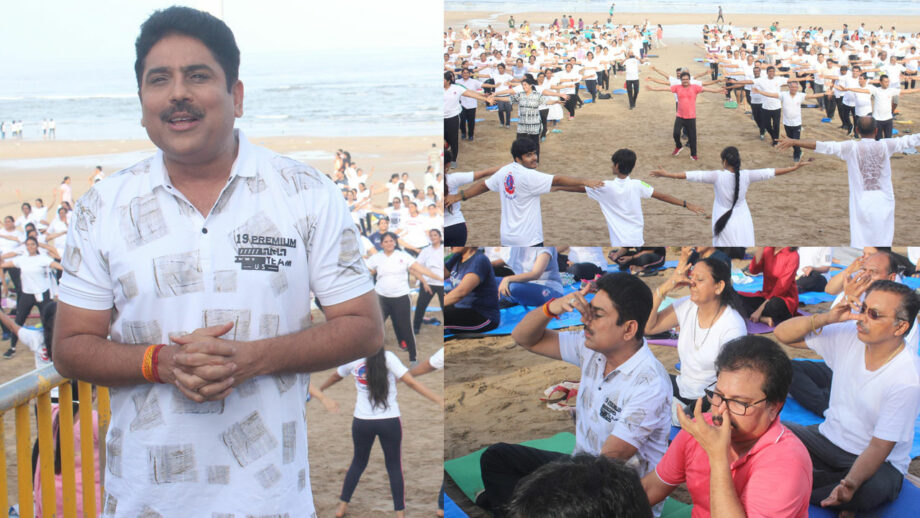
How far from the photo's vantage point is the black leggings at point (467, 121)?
7270 mm

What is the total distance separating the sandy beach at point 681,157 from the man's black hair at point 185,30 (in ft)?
18.1

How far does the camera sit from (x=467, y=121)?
24.3 feet

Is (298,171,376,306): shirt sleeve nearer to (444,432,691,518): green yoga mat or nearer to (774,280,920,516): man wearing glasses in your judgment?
(774,280,920,516): man wearing glasses

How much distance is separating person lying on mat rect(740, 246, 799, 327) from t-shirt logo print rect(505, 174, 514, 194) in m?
1.67

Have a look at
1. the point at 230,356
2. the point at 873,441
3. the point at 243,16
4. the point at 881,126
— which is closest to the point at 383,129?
the point at 243,16

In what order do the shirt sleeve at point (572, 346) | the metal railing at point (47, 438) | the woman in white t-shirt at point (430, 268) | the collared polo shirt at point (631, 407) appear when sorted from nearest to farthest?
Result: 1. the metal railing at point (47, 438)
2. the collared polo shirt at point (631, 407)
3. the shirt sleeve at point (572, 346)
4. the woman in white t-shirt at point (430, 268)

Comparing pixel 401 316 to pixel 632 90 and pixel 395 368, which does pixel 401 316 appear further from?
pixel 395 368

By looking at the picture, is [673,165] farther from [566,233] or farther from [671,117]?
[566,233]

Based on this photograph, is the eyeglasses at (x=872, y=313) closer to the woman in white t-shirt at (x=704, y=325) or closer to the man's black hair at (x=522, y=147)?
the woman in white t-shirt at (x=704, y=325)

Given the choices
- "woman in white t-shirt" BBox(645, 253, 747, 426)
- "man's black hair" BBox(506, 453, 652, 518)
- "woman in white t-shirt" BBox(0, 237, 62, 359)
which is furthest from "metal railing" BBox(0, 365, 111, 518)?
"woman in white t-shirt" BBox(0, 237, 62, 359)

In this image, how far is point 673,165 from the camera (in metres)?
7.65

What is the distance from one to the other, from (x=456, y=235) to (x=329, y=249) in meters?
4.75

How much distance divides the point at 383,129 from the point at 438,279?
13.4 metres

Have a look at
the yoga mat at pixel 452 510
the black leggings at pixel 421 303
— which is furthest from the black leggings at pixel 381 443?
the black leggings at pixel 421 303
